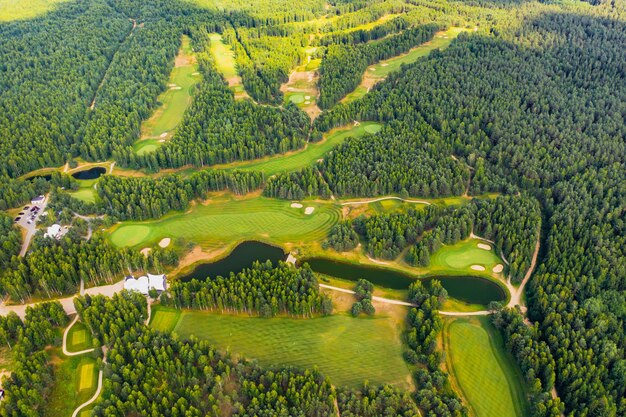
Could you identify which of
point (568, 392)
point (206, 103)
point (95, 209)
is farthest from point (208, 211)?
point (568, 392)

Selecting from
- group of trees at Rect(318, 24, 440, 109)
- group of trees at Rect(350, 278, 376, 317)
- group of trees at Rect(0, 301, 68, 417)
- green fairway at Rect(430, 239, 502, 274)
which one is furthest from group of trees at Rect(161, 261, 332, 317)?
group of trees at Rect(318, 24, 440, 109)

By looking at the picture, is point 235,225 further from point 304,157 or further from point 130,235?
point 304,157

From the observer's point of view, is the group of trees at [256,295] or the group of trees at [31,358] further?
the group of trees at [256,295]

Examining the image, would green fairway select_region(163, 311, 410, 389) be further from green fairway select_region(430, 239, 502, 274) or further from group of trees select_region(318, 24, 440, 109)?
group of trees select_region(318, 24, 440, 109)

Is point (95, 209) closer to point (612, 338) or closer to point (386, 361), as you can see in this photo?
point (386, 361)

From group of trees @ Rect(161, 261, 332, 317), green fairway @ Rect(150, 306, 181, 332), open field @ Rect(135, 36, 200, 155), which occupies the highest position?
open field @ Rect(135, 36, 200, 155)

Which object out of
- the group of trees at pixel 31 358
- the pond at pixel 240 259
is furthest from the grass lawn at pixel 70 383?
the pond at pixel 240 259

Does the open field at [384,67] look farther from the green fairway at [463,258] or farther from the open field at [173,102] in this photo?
the green fairway at [463,258]
